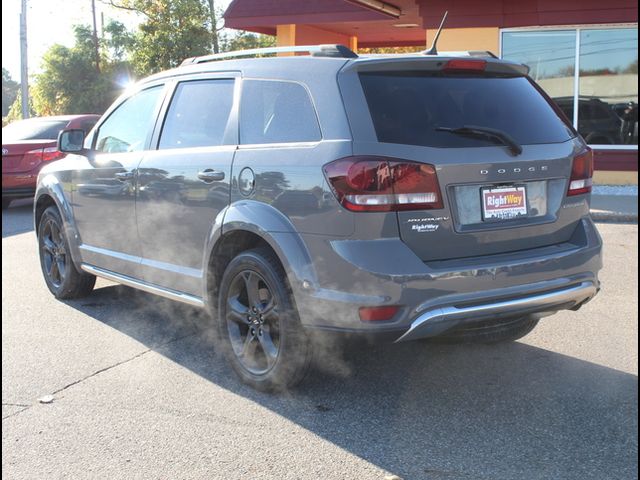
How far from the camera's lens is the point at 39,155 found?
526 inches

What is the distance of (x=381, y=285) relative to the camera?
3617mm

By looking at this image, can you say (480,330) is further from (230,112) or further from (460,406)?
(230,112)

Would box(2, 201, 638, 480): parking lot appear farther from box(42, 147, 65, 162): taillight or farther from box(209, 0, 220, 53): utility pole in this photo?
box(209, 0, 220, 53): utility pole

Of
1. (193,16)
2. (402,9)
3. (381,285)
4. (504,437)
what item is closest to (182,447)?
(381,285)

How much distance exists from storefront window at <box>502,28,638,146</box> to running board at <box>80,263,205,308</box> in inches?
418

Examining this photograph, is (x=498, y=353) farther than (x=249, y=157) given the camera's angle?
Yes

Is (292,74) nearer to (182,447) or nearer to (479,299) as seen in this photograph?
(479,299)

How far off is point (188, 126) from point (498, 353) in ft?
7.97

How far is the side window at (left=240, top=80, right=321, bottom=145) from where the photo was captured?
13.3 feet

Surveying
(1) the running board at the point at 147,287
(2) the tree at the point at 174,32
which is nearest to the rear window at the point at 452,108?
(1) the running board at the point at 147,287

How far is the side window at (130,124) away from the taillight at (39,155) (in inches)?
311

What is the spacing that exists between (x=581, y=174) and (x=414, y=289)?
1.37m

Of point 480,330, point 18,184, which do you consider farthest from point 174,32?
point 480,330

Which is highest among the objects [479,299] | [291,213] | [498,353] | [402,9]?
[402,9]
